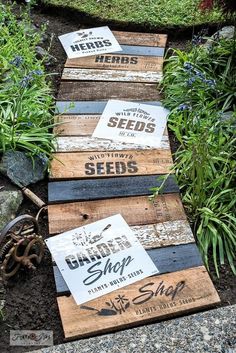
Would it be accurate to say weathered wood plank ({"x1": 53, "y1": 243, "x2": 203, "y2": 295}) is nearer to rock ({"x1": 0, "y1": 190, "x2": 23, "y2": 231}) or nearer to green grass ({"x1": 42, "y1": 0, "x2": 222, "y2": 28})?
rock ({"x1": 0, "y1": 190, "x2": 23, "y2": 231})

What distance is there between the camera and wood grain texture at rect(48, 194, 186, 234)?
3.08m

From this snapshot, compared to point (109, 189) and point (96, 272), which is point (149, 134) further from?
point (96, 272)

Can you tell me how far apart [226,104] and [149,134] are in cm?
47

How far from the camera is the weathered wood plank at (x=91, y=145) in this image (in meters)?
3.51

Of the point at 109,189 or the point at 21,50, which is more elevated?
the point at 21,50

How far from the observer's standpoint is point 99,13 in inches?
181

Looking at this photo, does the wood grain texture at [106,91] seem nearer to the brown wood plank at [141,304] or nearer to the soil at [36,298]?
the soil at [36,298]

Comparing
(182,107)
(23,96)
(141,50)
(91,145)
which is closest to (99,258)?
(91,145)

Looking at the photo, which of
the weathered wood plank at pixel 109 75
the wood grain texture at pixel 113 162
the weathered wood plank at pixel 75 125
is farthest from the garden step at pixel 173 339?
the weathered wood plank at pixel 109 75

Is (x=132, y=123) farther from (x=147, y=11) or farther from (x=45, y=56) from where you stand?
(x=147, y=11)

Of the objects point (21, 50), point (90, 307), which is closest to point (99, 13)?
point (21, 50)

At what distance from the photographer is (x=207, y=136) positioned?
10.9ft

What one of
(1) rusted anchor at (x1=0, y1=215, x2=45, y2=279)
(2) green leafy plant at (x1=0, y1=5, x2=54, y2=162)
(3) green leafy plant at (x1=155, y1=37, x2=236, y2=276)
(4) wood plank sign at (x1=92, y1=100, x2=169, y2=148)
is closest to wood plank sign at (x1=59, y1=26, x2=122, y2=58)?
(2) green leafy plant at (x1=0, y1=5, x2=54, y2=162)

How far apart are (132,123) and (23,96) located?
62cm
